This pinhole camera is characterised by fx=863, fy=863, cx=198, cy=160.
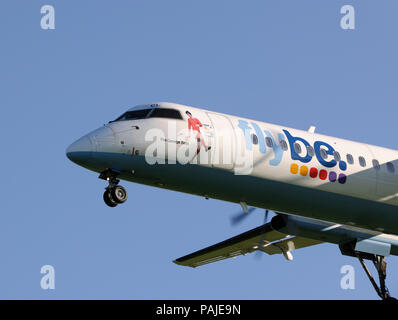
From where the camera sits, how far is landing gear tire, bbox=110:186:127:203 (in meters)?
20.0

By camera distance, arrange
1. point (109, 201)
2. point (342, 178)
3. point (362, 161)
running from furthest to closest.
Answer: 1. point (362, 161)
2. point (342, 178)
3. point (109, 201)

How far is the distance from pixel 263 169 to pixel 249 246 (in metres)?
7.01

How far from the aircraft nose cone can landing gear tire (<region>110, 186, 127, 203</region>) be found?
3.12ft

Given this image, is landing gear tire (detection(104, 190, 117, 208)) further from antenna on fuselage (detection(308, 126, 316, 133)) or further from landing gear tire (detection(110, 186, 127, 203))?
antenna on fuselage (detection(308, 126, 316, 133))

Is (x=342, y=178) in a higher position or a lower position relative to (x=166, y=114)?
lower

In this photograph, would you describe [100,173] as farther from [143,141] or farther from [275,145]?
[275,145]

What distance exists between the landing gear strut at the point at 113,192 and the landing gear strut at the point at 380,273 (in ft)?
29.1

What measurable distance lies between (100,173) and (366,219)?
777 cm

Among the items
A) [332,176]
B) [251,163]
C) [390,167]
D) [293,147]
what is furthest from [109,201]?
[390,167]

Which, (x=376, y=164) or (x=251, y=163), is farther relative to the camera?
(x=376, y=164)

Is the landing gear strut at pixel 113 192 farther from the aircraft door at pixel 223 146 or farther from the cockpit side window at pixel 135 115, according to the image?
the aircraft door at pixel 223 146

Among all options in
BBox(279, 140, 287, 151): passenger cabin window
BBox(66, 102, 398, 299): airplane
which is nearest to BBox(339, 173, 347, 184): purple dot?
BBox(66, 102, 398, 299): airplane

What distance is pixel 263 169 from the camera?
2166cm

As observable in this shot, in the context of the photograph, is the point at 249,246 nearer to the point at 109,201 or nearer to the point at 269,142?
the point at 269,142
